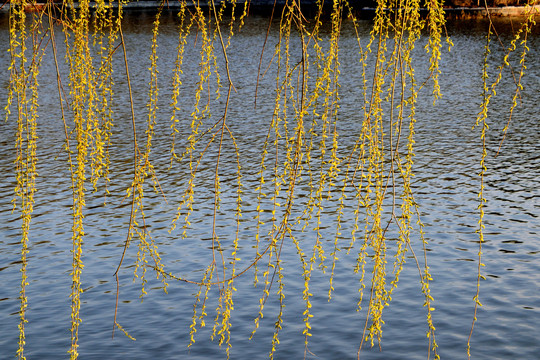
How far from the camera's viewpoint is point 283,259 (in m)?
9.77

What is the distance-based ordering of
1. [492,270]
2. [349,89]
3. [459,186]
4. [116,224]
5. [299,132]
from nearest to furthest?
1. [299,132]
2. [492,270]
3. [116,224]
4. [459,186]
5. [349,89]

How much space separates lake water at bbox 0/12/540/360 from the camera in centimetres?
762

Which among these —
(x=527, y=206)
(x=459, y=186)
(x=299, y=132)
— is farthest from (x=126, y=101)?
(x=299, y=132)

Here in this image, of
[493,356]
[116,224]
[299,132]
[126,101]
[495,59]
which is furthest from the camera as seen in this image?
[495,59]

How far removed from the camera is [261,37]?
34.7 meters

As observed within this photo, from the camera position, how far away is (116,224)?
1111 cm

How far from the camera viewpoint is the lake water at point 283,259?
300 inches

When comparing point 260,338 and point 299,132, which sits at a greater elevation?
point 299,132

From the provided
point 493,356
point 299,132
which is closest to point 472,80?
point 493,356

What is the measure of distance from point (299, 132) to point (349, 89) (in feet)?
63.7

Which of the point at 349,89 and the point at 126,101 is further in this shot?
the point at 349,89

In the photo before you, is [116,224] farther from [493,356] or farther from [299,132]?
[299,132]

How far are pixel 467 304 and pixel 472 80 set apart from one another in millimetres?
16527

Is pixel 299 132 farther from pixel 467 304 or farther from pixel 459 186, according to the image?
pixel 459 186
